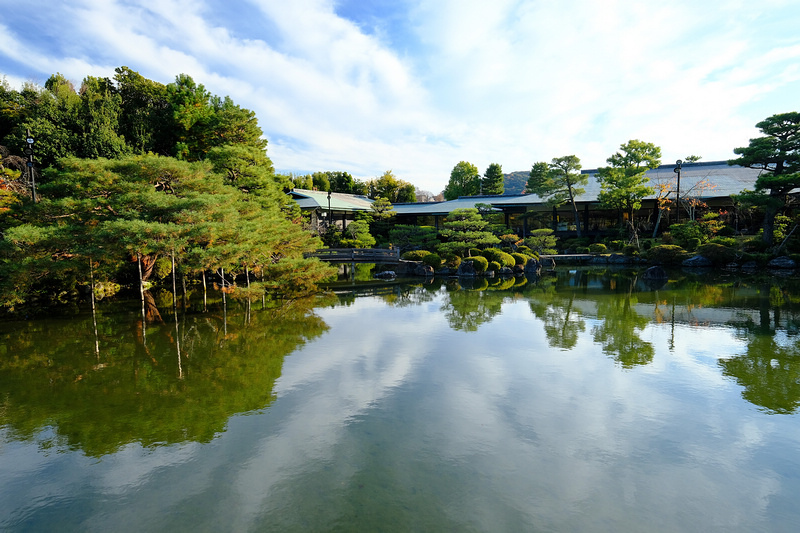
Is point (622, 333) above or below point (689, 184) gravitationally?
below

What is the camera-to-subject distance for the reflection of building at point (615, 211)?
3056cm

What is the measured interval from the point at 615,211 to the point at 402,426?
1370 inches

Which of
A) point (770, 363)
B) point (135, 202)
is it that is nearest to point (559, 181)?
point (770, 363)

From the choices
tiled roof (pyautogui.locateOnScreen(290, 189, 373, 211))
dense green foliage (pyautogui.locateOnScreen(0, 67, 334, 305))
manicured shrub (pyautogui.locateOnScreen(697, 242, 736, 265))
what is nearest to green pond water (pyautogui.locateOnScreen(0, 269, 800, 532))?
dense green foliage (pyautogui.locateOnScreen(0, 67, 334, 305))

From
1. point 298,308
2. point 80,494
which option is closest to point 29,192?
point 298,308

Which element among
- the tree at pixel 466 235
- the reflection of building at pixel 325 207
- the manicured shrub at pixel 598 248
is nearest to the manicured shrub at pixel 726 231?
the manicured shrub at pixel 598 248

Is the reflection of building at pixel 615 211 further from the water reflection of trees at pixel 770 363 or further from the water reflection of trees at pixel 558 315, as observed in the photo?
the water reflection of trees at pixel 770 363

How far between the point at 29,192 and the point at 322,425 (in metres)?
18.5

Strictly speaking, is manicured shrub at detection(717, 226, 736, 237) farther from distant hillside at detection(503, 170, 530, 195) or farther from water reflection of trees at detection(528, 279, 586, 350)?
distant hillside at detection(503, 170, 530, 195)

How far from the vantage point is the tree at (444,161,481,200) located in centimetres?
5475

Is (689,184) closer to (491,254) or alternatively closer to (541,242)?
(541,242)

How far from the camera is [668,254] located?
26.5m

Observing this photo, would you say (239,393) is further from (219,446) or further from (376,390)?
(376,390)

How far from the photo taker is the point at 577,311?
45.5 ft
